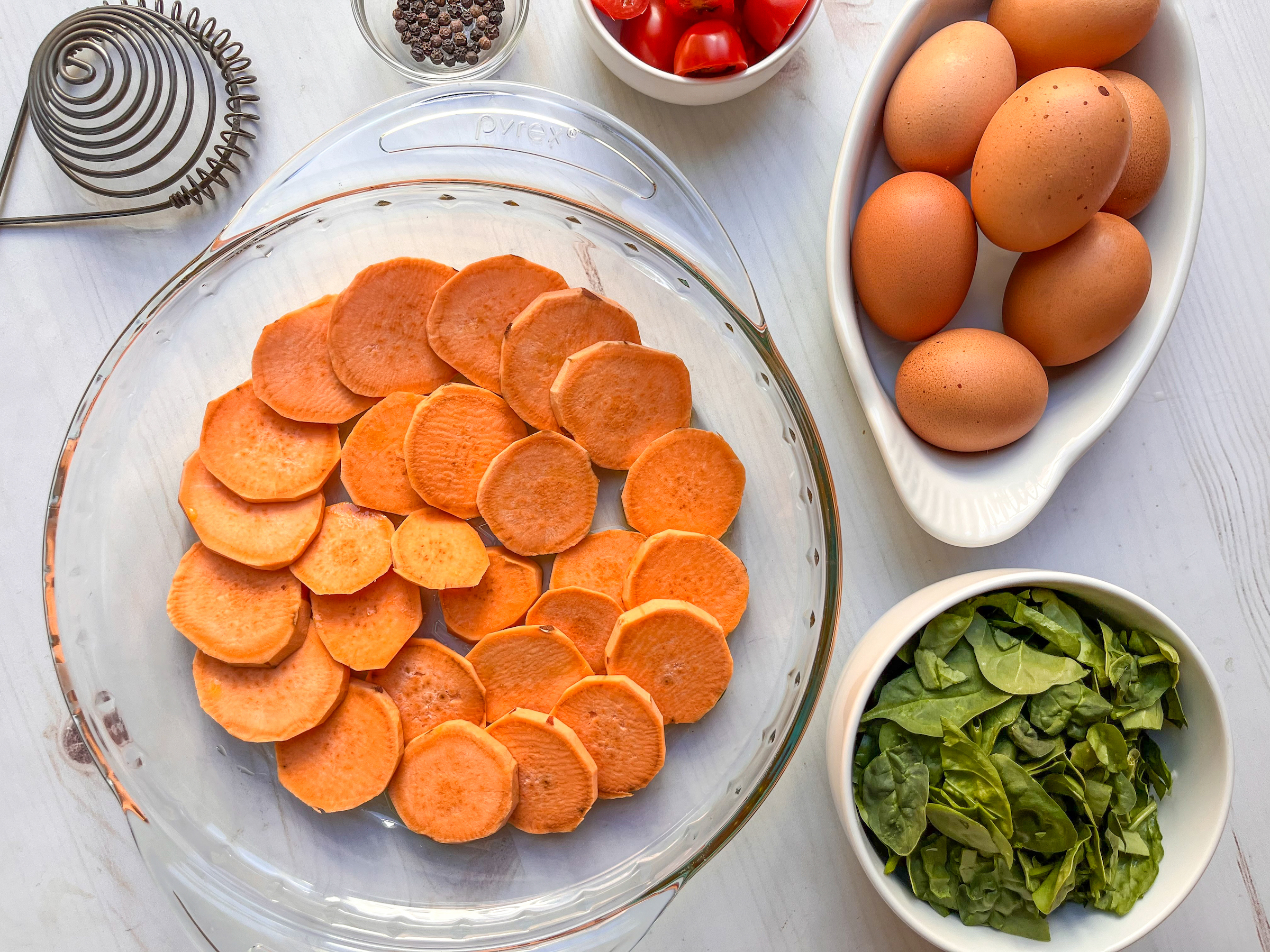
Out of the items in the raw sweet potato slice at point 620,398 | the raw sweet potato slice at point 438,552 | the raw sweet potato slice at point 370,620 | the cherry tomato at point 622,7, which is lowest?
the raw sweet potato slice at point 370,620

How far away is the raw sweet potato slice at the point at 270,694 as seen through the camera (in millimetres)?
913

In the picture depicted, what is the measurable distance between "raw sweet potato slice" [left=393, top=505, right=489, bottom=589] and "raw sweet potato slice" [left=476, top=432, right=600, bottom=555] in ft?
0.11

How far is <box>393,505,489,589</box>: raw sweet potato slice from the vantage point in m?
0.89

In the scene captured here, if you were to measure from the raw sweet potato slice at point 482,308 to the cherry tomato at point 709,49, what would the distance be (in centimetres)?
27

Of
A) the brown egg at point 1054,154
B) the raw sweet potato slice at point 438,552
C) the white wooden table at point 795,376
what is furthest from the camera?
the white wooden table at point 795,376

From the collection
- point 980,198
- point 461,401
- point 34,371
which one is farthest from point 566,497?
point 34,371

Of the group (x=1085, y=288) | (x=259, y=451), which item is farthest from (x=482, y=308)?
(x=1085, y=288)

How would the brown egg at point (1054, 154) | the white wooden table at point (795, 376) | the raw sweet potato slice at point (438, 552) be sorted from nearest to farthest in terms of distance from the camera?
the brown egg at point (1054, 154)
the raw sweet potato slice at point (438, 552)
the white wooden table at point (795, 376)

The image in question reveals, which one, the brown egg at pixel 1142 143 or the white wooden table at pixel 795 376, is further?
the white wooden table at pixel 795 376

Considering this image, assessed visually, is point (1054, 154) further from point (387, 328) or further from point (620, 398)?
point (387, 328)

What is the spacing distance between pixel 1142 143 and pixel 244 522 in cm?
107

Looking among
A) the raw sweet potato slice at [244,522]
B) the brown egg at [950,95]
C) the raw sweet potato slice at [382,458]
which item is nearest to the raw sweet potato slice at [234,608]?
the raw sweet potato slice at [244,522]

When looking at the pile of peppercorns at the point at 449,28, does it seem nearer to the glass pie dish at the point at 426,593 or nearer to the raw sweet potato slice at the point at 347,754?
the glass pie dish at the point at 426,593

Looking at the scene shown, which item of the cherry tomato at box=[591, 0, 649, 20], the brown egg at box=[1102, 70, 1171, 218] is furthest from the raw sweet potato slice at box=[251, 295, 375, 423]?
the brown egg at box=[1102, 70, 1171, 218]
